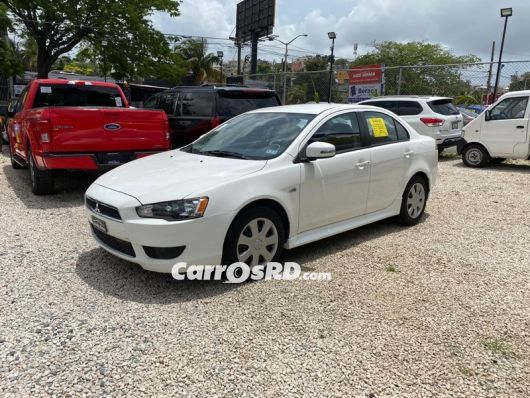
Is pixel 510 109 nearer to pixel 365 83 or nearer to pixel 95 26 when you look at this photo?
pixel 365 83

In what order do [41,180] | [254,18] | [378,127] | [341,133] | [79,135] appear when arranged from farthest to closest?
[254,18]
[41,180]
[79,135]
[378,127]
[341,133]

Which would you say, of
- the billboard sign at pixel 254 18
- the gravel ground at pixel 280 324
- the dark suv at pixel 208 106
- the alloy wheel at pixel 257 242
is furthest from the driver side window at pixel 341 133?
the billboard sign at pixel 254 18

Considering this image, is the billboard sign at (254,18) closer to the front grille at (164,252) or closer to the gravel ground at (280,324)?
the gravel ground at (280,324)

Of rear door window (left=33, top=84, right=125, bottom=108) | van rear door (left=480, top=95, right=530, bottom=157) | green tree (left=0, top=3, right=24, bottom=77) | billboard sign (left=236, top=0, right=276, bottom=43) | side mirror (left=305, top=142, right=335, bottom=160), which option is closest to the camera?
side mirror (left=305, top=142, right=335, bottom=160)

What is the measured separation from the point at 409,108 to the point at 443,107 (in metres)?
0.90

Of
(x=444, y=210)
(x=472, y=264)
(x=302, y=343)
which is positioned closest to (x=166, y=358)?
(x=302, y=343)

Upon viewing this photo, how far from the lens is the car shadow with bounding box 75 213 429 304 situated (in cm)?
375

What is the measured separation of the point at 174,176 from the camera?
157 inches

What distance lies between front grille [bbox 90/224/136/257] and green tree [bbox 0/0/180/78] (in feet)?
59.3

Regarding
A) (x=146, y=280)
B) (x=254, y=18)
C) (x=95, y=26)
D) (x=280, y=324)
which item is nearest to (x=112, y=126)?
(x=146, y=280)

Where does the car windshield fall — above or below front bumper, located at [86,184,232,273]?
above

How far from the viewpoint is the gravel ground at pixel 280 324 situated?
2.69m

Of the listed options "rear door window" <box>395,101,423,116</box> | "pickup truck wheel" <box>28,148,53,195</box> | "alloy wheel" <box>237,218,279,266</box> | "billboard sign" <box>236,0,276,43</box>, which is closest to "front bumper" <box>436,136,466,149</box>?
"rear door window" <box>395,101,423,116</box>

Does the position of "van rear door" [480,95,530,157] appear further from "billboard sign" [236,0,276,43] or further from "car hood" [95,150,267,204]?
"billboard sign" [236,0,276,43]
